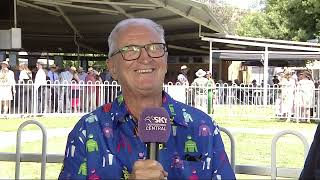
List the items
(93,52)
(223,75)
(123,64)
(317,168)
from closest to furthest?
(317,168), (123,64), (223,75), (93,52)

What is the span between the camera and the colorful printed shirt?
266cm

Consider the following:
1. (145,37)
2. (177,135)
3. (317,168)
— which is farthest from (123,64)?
(317,168)

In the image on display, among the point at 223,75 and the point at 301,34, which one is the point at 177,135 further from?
the point at 301,34

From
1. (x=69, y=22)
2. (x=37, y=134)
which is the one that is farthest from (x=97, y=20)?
(x=37, y=134)

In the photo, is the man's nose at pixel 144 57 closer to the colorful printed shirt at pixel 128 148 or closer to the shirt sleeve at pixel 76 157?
the colorful printed shirt at pixel 128 148

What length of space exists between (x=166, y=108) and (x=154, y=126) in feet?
2.06

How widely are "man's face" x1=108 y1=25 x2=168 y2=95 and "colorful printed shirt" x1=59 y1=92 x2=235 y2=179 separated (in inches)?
5.8

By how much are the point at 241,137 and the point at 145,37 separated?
10656 millimetres

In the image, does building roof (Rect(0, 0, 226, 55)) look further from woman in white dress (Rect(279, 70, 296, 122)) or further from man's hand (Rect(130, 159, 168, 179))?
man's hand (Rect(130, 159, 168, 179))

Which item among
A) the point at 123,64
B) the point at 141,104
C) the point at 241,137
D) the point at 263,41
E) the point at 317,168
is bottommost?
the point at 241,137

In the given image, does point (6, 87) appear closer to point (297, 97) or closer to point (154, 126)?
point (297, 97)

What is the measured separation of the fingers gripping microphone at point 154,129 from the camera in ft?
7.07

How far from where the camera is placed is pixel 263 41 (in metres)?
25.6

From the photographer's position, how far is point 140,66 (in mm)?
2693
